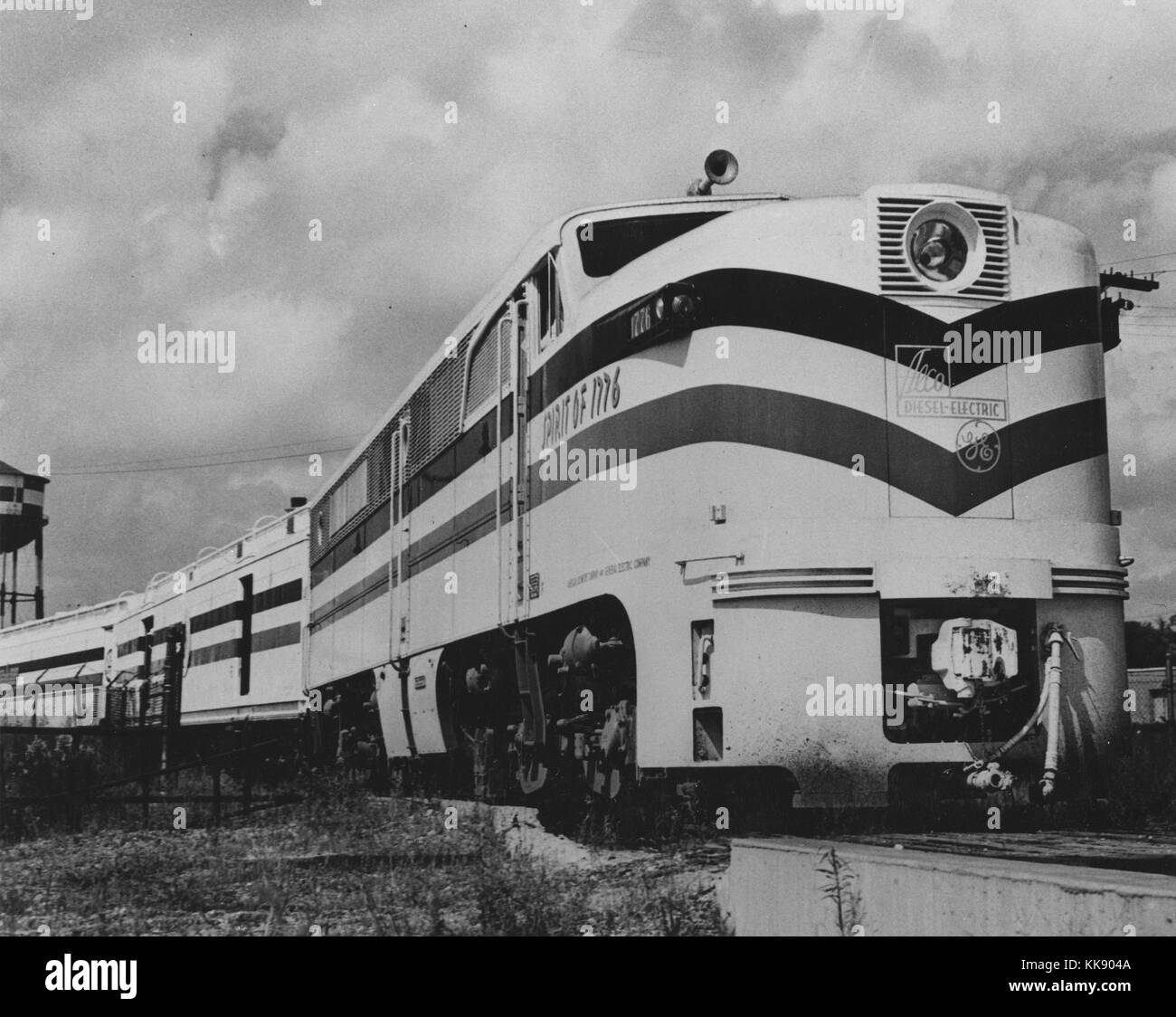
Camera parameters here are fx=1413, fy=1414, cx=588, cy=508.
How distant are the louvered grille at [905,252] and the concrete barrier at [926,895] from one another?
10.6 feet

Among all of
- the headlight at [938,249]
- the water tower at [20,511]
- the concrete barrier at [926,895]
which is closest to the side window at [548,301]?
the headlight at [938,249]

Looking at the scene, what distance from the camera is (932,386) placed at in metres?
7.95

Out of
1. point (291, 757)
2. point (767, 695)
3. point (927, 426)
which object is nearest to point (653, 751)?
point (767, 695)

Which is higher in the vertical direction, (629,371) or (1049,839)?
(629,371)

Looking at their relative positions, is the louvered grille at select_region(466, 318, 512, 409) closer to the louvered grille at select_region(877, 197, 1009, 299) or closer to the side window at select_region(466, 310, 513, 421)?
the side window at select_region(466, 310, 513, 421)

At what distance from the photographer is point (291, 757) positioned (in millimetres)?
21578

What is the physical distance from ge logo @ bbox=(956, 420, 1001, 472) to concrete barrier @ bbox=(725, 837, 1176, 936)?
2.49 metres

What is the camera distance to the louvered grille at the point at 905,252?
312 inches

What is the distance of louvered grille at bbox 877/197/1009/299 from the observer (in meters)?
7.93

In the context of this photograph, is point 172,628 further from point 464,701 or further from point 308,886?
point 308,886

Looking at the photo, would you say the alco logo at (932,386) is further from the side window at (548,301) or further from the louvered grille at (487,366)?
the louvered grille at (487,366)

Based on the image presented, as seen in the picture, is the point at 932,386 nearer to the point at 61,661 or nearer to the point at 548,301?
the point at 548,301

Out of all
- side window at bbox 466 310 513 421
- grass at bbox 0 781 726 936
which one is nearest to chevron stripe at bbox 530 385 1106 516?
grass at bbox 0 781 726 936
